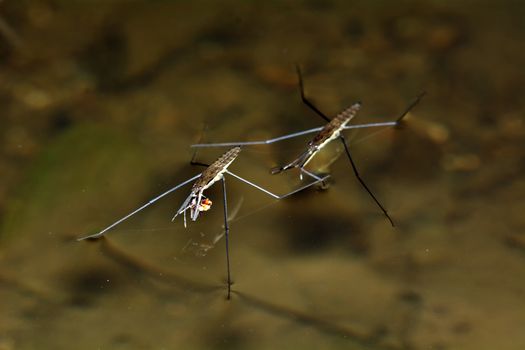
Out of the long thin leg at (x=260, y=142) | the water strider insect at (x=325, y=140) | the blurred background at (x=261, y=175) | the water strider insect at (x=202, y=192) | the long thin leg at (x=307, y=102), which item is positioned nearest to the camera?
the blurred background at (x=261, y=175)

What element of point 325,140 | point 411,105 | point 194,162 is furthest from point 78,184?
point 411,105

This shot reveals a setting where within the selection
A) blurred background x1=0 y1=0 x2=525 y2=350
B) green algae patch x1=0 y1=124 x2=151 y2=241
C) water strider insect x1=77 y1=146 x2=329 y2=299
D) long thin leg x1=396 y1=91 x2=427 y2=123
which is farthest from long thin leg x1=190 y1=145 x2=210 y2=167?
long thin leg x1=396 y1=91 x2=427 y2=123

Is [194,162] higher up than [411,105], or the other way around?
[411,105]

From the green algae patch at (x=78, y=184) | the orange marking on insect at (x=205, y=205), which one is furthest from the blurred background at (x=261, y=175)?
the orange marking on insect at (x=205, y=205)

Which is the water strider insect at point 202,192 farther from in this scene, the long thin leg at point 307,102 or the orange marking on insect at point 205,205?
the long thin leg at point 307,102

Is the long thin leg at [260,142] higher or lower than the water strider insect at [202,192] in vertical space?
higher

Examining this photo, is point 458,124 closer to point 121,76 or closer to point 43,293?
point 121,76

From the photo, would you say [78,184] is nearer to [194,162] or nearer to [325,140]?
[194,162]

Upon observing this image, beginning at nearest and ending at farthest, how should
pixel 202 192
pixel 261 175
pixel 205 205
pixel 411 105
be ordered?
pixel 205 205, pixel 202 192, pixel 261 175, pixel 411 105

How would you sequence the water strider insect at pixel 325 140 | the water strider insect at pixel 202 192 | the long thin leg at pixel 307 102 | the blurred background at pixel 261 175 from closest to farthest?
the blurred background at pixel 261 175
the water strider insect at pixel 202 192
the water strider insect at pixel 325 140
the long thin leg at pixel 307 102
